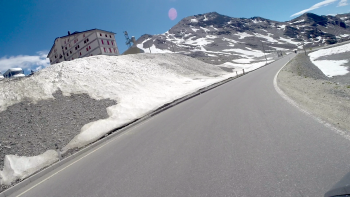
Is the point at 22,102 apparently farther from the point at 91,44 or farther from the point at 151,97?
the point at 91,44

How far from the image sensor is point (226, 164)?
4.45 m

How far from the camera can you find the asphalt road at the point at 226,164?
11.5ft

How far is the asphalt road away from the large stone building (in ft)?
193

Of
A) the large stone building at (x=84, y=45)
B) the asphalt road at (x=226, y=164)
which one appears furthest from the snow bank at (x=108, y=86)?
the large stone building at (x=84, y=45)

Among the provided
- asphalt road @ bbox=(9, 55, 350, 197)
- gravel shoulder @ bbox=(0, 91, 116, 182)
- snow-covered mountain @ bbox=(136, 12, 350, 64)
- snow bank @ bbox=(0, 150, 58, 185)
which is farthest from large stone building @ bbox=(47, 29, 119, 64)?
asphalt road @ bbox=(9, 55, 350, 197)

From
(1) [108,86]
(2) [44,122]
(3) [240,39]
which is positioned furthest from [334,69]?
(3) [240,39]

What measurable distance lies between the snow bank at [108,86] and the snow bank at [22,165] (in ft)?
3.19

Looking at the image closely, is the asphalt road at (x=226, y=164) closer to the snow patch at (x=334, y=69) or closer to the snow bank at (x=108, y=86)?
the snow bank at (x=108, y=86)

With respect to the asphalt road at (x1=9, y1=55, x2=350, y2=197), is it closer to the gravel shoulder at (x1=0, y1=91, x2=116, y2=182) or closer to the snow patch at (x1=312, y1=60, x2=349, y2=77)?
the gravel shoulder at (x1=0, y1=91, x2=116, y2=182)

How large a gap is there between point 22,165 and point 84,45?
2477 inches

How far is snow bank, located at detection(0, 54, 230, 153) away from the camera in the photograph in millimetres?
13409

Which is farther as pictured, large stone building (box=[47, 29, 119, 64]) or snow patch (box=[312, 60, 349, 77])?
large stone building (box=[47, 29, 119, 64])

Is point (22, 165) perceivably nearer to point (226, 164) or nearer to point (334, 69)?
point (226, 164)

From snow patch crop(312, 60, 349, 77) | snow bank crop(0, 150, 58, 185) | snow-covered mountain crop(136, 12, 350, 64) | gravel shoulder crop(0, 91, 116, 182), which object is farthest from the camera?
snow-covered mountain crop(136, 12, 350, 64)
